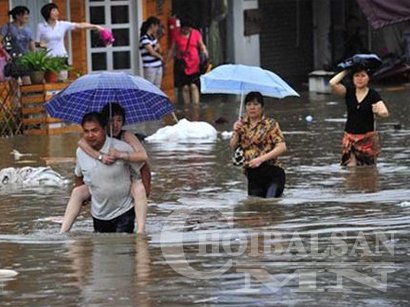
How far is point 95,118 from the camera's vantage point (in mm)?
10859

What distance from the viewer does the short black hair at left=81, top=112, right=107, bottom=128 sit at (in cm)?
1084

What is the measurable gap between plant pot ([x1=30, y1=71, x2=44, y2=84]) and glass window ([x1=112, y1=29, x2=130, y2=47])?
5136 mm

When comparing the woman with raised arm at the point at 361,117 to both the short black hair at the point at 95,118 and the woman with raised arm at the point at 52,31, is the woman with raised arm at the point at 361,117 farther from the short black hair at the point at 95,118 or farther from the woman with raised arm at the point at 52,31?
the woman with raised arm at the point at 52,31

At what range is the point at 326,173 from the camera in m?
15.8

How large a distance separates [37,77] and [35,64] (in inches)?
7.8

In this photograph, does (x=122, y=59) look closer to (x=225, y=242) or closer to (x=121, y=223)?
(x=121, y=223)

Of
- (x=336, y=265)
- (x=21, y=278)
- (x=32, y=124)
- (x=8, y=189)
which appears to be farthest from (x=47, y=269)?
(x=32, y=124)

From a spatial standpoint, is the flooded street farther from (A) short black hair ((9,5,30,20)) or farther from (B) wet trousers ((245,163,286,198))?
(A) short black hair ((9,5,30,20))

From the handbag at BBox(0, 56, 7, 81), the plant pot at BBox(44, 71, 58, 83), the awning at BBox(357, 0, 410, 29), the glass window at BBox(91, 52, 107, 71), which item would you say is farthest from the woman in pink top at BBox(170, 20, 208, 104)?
the awning at BBox(357, 0, 410, 29)

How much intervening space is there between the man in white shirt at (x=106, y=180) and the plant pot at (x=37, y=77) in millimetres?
10196

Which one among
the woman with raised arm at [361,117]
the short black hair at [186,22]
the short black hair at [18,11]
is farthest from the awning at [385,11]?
the short black hair at [186,22]

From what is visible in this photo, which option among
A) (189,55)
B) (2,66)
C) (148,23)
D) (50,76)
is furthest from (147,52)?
(2,66)

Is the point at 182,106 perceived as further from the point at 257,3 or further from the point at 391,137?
the point at 391,137

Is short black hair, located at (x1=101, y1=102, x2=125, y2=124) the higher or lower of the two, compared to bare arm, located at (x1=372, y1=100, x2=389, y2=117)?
higher
